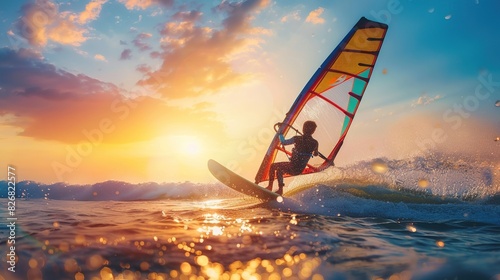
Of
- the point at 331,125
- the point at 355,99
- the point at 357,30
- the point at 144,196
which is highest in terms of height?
the point at 357,30

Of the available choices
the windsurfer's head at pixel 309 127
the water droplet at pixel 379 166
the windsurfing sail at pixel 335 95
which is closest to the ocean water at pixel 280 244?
the windsurfer's head at pixel 309 127

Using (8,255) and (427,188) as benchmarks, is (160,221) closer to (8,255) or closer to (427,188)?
(8,255)

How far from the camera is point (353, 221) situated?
4.82 metres

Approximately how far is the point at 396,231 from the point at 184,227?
2875 millimetres

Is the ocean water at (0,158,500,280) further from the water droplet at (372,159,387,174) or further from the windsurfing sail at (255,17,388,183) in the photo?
the water droplet at (372,159,387,174)

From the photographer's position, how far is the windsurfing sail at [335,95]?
8523mm

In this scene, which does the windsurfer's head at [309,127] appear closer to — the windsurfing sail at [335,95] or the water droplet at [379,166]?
the windsurfing sail at [335,95]

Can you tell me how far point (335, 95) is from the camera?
9164 mm

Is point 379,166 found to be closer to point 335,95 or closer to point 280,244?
point 335,95

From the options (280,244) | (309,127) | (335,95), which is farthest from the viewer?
(335,95)

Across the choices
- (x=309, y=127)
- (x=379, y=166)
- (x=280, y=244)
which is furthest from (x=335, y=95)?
(x=280, y=244)

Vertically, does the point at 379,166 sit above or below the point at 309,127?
below

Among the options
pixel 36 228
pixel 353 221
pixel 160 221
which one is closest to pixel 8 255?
pixel 36 228

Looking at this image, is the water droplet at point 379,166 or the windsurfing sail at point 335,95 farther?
the water droplet at point 379,166
